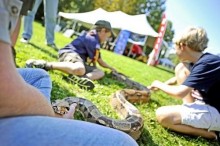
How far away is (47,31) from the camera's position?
7770 millimetres

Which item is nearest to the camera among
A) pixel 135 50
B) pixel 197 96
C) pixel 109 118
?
pixel 109 118

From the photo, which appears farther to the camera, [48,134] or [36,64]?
[36,64]

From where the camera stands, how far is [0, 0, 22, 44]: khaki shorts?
0.92 m

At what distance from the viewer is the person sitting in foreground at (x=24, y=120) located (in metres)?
0.93

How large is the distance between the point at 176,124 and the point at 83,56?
88.7 inches

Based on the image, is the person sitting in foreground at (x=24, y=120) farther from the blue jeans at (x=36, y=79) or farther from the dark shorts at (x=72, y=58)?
the dark shorts at (x=72, y=58)

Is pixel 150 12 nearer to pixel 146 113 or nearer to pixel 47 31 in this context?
pixel 47 31

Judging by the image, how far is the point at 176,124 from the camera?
3715 mm

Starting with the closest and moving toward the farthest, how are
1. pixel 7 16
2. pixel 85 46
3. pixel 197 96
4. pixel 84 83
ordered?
pixel 7 16 < pixel 197 96 < pixel 84 83 < pixel 85 46

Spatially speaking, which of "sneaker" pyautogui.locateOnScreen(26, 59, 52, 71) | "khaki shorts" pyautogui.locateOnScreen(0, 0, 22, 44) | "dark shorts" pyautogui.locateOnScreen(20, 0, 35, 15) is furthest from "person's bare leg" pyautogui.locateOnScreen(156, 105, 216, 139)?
"khaki shorts" pyautogui.locateOnScreen(0, 0, 22, 44)

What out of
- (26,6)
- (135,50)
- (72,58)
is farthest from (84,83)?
(135,50)

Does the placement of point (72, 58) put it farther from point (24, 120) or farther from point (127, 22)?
point (127, 22)

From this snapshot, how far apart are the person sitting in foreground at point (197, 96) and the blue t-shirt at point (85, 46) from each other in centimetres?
184

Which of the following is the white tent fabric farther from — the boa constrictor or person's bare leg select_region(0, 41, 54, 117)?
person's bare leg select_region(0, 41, 54, 117)
